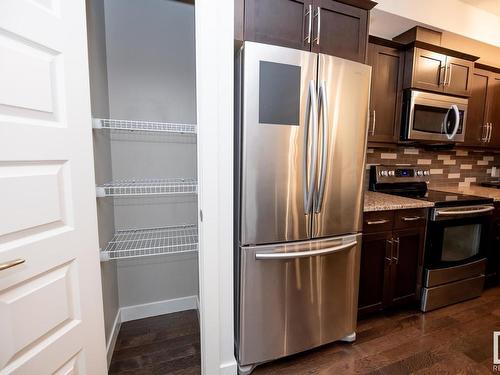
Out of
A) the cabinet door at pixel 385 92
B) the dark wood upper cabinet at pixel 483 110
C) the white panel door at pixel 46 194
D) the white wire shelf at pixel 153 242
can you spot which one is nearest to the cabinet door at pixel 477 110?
the dark wood upper cabinet at pixel 483 110

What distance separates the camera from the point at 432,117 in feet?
7.57

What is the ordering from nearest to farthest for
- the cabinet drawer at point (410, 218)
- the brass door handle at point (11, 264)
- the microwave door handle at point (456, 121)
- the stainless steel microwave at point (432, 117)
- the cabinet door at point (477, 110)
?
1. the brass door handle at point (11, 264)
2. the cabinet drawer at point (410, 218)
3. the stainless steel microwave at point (432, 117)
4. the microwave door handle at point (456, 121)
5. the cabinet door at point (477, 110)

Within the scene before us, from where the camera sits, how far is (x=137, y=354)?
1676 millimetres

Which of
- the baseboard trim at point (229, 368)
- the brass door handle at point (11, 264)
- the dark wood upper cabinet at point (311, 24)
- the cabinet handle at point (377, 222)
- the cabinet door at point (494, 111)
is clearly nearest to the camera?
the brass door handle at point (11, 264)

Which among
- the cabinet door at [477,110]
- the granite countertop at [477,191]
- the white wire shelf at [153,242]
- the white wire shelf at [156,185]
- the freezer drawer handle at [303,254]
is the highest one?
the cabinet door at [477,110]

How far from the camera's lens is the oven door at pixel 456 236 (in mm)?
2070

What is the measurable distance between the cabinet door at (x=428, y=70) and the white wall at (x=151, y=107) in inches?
75.2

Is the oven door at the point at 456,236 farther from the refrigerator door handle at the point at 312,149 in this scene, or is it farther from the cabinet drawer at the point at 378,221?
the refrigerator door handle at the point at 312,149

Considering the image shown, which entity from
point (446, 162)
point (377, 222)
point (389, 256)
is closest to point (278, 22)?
point (377, 222)

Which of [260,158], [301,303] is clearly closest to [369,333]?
[301,303]

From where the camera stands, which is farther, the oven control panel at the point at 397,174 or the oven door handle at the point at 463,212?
the oven control panel at the point at 397,174

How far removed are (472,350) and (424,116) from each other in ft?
6.15

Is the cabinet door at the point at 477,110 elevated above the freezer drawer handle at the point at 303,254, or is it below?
above

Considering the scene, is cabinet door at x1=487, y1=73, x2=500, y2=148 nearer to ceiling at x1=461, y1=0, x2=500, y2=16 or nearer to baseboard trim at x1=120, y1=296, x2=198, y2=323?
ceiling at x1=461, y1=0, x2=500, y2=16
